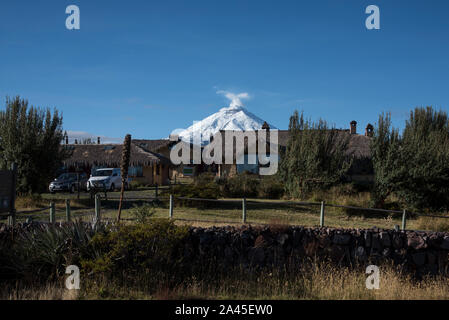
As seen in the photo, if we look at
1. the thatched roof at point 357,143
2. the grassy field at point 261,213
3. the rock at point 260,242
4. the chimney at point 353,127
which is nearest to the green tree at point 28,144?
the grassy field at point 261,213

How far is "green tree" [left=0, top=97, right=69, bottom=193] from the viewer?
20.9m

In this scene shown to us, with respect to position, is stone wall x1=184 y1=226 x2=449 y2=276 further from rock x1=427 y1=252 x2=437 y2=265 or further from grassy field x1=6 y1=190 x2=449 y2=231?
grassy field x1=6 y1=190 x2=449 y2=231

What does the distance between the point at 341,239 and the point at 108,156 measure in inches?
1384

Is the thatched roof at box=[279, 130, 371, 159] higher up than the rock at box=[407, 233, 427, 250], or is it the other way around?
the thatched roof at box=[279, 130, 371, 159]

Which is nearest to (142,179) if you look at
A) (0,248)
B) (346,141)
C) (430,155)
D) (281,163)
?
(281,163)

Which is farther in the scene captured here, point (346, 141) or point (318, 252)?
point (346, 141)

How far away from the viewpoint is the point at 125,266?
319 inches

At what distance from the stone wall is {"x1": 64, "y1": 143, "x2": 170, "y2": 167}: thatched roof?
98.5ft

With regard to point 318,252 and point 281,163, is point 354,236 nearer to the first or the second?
point 318,252

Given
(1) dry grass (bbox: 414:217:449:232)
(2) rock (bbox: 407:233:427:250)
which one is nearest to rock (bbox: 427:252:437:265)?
(2) rock (bbox: 407:233:427:250)

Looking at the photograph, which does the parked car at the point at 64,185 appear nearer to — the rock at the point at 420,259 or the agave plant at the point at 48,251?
the agave plant at the point at 48,251
